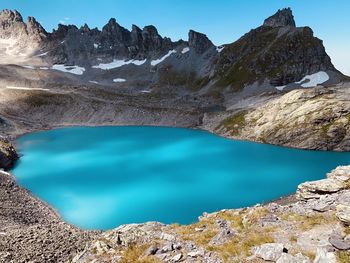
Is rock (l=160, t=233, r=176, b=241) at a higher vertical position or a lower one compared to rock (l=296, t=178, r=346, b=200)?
lower

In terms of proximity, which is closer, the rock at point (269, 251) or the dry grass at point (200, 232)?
the rock at point (269, 251)

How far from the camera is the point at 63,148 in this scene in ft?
318

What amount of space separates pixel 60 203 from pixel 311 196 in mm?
39472

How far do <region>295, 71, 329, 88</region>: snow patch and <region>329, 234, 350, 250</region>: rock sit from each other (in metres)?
145

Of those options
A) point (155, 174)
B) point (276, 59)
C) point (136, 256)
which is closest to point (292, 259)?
point (136, 256)

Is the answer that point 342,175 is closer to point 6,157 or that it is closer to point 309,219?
point 309,219

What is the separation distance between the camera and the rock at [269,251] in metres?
19.7

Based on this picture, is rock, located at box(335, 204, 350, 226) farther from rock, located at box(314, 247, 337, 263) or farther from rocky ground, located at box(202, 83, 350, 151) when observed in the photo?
rocky ground, located at box(202, 83, 350, 151)

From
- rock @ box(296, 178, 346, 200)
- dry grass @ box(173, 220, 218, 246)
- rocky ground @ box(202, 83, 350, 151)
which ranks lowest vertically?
dry grass @ box(173, 220, 218, 246)

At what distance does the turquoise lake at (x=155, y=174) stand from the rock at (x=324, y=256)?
29.2 metres

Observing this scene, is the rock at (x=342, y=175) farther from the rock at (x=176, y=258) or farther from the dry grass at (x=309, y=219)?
the rock at (x=176, y=258)

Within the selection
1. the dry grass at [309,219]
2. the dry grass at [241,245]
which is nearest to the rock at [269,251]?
the dry grass at [241,245]

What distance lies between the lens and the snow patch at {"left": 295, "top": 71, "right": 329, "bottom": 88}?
154750 mm

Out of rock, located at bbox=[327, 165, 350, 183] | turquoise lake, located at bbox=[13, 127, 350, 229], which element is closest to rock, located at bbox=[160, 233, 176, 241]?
rock, located at bbox=[327, 165, 350, 183]
